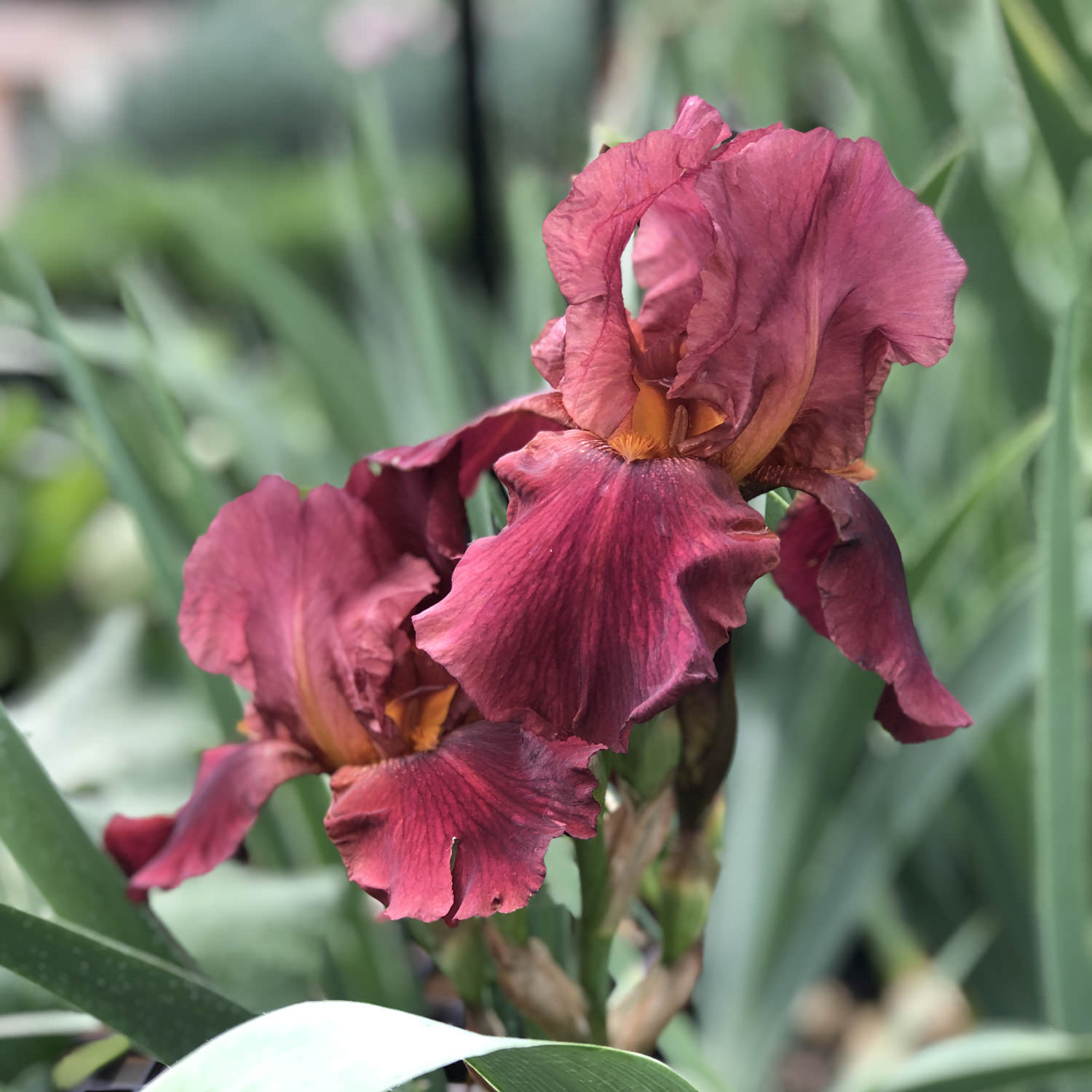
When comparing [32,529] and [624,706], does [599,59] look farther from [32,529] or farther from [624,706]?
[624,706]

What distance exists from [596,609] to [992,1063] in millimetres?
323

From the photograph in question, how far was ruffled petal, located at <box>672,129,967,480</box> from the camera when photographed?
9.8 inches

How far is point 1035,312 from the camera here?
0.60 metres

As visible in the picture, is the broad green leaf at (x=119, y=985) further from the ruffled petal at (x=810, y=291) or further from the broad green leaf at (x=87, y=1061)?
the ruffled petal at (x=810, y=291)

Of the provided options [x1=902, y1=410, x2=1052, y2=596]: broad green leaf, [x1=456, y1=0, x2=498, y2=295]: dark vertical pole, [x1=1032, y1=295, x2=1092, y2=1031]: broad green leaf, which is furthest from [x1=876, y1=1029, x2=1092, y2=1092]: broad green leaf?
[x1=456, y1=0, x2=498, y2=295]: dark vertical pole

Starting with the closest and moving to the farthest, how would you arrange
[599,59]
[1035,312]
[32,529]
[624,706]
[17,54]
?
[624,706] → [1035,312] → [32,529] → [599,59] → [17,54]

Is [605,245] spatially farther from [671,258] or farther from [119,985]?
[119,985]

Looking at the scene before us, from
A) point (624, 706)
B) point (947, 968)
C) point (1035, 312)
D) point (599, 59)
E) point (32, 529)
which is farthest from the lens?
point (599, 59)

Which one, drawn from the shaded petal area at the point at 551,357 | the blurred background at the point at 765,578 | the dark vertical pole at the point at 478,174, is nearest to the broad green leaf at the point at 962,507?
the blurred background at the point at 765,578

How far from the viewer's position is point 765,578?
52cm

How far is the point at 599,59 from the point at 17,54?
569cm

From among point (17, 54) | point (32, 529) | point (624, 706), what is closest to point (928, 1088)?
point (624, 706)

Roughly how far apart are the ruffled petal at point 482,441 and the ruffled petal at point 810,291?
0.05m

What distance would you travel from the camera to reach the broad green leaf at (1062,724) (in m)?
0.38
